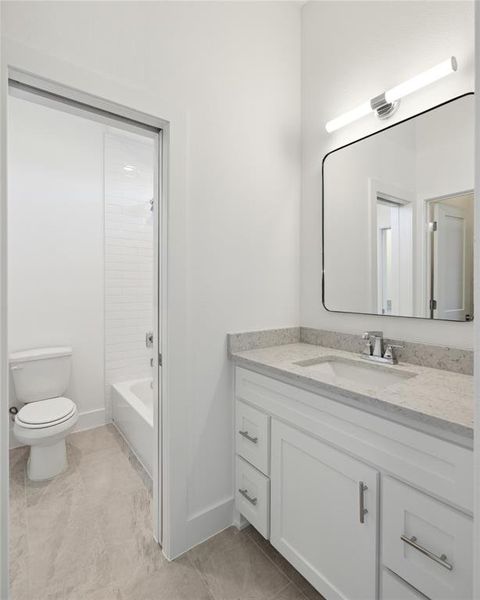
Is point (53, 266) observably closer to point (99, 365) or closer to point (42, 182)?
point (42, 182)

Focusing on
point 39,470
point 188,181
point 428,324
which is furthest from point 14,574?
point 428,324

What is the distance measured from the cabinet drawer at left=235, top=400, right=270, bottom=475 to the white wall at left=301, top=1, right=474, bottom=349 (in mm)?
666

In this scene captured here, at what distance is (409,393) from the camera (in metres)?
1.01

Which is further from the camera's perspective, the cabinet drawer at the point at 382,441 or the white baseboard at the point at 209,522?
the white baseboard at the point at 209,522

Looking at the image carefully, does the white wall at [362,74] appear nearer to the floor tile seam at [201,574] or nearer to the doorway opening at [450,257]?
the doorway opening at [450,257]

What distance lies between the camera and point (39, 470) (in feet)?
6.50

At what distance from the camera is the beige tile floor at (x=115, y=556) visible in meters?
1.27

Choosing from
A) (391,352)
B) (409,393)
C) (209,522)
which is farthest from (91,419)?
(409,393)

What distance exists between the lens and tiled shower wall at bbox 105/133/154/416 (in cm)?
282

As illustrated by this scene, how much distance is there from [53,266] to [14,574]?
197 centimetres

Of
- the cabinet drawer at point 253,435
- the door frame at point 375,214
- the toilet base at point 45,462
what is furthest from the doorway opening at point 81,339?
the door frame at point 375,214

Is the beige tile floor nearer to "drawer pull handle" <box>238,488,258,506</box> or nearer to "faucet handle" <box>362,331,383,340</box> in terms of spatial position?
"drawer pull handle" <box>238,488,258,506</box>

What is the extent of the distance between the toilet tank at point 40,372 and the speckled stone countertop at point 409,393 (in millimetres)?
1687

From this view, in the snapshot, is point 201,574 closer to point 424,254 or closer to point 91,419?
point 424,254
